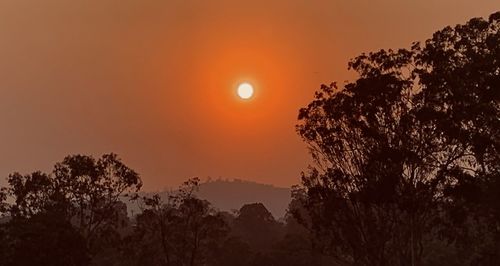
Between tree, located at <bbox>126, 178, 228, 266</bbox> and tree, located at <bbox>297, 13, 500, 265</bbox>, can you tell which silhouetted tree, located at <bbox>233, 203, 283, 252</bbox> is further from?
tree, located at <bbox>297, 13, 500, 265</bbox>

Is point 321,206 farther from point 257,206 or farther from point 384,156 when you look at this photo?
point 257,206

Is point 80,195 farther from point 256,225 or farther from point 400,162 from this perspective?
point 256,225

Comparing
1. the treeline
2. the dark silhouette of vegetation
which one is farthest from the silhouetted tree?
the dark silhouette of vegetation

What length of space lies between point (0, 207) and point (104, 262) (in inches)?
1055

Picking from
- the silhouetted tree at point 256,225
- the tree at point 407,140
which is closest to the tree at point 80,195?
the tree at point 407,140

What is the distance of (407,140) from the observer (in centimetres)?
3216

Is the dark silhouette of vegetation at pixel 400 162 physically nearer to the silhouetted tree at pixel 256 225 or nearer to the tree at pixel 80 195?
the tree at pixel 80 195

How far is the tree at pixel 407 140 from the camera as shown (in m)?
30.3

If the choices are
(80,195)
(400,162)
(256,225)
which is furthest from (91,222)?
(256,225)

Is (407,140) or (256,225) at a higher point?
(256,225)

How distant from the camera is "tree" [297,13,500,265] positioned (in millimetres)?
30297

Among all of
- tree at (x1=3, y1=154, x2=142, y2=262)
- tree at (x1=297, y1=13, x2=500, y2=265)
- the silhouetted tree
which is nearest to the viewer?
tree at (x1=297, y1=13, x2=500, y2=265)

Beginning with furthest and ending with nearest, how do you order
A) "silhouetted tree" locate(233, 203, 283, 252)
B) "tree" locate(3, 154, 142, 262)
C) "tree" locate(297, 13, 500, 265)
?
"silhouetted tree" locate(233, 203, 283, 252) → "tree" locate(3, 154, 142, 262) → "tree" locate(297, 13, 500, 265)

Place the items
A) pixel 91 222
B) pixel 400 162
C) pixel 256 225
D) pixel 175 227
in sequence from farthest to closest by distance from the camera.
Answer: pixel 256 225
pixel 175 227
pixel 91 222
pixel 400 162
